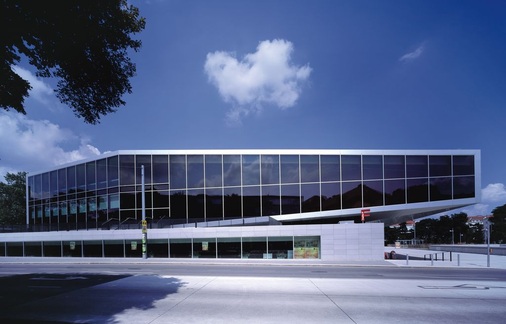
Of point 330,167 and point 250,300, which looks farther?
point 330,167

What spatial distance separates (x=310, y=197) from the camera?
29.2m

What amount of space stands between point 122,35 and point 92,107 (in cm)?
324

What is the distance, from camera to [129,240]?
28781mm

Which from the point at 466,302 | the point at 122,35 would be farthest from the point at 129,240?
the point at 466,302

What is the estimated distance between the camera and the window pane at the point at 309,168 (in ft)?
96.5

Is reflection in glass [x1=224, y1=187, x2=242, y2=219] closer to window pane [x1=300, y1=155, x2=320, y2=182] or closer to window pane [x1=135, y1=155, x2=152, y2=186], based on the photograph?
window pane [x1=300, y1=155, x2=320, y2=182]

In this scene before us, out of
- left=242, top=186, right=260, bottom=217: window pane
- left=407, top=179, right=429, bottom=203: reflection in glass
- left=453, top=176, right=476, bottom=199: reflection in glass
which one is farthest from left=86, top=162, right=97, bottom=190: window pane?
left=453, top=176, right=476, bottom=199: reflection in glass

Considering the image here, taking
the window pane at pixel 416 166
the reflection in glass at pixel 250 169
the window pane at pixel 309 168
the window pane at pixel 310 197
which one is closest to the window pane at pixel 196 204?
the reflection in glass at pixel 250 169

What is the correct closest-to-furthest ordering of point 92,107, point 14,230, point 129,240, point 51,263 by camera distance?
point 92,107
point 51,263
point 129,240
point 14,230

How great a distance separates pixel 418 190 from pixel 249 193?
16283 millimetres

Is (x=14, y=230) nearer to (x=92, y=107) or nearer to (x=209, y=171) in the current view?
(x=209, y=171)

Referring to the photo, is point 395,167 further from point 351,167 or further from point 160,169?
point 160,169

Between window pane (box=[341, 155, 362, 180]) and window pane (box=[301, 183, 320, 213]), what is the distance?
121 inches

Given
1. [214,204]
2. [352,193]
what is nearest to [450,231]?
[352,193]
